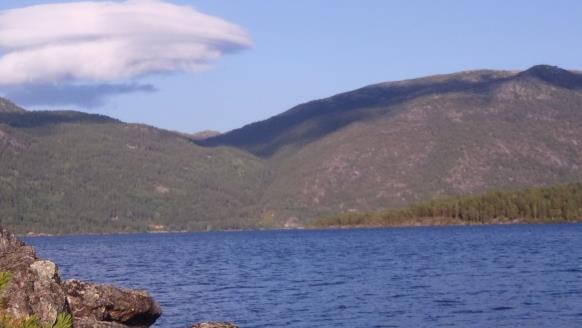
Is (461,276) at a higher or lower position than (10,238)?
lower

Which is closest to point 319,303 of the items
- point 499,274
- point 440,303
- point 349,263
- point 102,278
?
point 440,303

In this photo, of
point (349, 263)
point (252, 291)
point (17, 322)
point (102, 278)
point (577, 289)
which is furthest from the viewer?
point (349, 263)

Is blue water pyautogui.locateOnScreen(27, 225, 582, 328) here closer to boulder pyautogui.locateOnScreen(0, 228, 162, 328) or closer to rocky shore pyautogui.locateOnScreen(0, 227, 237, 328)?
boulder pyautogui.locateOnScreen(0, 228, 162, 328)

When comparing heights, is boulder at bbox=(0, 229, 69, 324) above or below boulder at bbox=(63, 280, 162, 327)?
above

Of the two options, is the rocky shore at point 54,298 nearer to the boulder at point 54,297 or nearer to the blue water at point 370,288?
the boulder at point 54,297

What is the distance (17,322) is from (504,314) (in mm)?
34591

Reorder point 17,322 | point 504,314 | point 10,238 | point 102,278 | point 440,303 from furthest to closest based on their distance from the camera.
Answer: point 102,278
point 440,303
point 504,314
point 10,238
point 17,322

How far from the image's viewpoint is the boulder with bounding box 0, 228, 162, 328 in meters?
21.6

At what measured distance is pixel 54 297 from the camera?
75.7ft

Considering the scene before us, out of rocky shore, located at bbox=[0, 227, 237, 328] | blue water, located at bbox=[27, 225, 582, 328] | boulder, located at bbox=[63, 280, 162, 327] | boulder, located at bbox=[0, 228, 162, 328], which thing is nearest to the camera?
rocky shore, located at bbox=[0, 227, 237, 328]

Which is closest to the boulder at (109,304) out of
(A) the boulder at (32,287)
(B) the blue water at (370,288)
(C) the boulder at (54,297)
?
(C) the boulder at (54,297)

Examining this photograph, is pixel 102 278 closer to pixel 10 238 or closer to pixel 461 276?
pixel 461 276

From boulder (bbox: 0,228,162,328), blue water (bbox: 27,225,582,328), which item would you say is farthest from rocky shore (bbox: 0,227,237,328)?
blue water (bbox: 27,225,582,328)

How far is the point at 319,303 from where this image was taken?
52.7m
